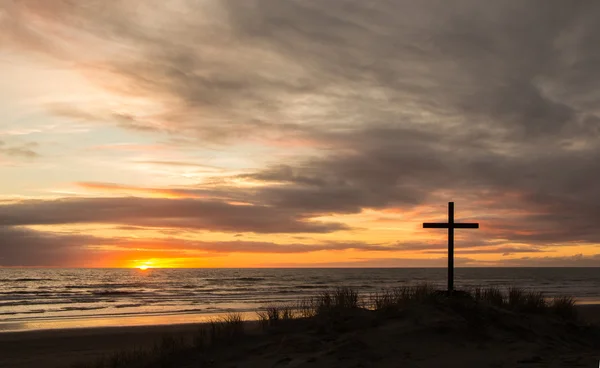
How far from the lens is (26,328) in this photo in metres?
22.6

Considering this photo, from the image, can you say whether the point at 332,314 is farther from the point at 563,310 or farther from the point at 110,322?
the point at 110,322

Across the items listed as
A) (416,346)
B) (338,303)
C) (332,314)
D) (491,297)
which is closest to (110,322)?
(338,303)

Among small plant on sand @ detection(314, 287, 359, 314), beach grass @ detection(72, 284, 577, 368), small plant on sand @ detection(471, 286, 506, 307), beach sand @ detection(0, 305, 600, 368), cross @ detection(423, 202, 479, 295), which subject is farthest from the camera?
cross @ detection(423, 202, 479, 295)

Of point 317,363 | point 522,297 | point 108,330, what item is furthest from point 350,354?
point 108,330

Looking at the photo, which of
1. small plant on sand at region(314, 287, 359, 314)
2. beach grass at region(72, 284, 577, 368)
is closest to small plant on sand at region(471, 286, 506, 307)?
beach grass at region(72, 284, 577, 368)

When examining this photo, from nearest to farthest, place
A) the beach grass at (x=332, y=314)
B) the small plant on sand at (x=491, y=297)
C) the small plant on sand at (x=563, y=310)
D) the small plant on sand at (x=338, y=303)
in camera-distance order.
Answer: the beach grass at (x=332, y=314) < the small plant on sand at (x=338, y=303) < the small plant on sand at (x=491, y=297) < the small plant on sand at (x=563, y=310)

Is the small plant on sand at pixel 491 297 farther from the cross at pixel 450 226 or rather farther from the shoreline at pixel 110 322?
the shoreline at pixel 110 322

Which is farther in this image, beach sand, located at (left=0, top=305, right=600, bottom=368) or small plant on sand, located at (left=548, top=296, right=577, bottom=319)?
small plant on sand, located at (left=548, top=296, right=577, bottom=319)

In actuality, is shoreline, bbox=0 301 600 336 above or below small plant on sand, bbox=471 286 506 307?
below

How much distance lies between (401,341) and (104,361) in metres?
5.96

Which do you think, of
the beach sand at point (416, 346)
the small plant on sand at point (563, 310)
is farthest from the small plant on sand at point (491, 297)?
the beach sand at point (416, 346)

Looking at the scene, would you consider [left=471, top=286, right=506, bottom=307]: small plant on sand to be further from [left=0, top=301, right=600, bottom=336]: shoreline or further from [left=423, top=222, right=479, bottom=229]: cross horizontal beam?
[left=0, top=301, right=600, bottom=336]: shoreline

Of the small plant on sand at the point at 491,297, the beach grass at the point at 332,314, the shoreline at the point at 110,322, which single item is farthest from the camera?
the shoreline at the point at 110,322

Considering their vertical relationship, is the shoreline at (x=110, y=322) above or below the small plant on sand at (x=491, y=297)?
below
